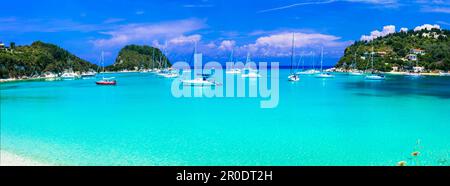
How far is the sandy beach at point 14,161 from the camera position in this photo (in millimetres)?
7155

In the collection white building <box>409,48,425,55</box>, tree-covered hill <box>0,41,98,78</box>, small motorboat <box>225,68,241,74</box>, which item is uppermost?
white building <box>409,48,425,55</box>

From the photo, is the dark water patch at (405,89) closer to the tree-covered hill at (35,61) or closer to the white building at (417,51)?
the white building at (417,51)

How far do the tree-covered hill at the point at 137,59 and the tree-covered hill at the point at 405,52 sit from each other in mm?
42260

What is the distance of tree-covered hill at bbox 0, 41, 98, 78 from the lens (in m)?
49.0

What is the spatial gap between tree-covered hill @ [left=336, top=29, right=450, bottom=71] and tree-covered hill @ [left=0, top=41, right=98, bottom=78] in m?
51.5

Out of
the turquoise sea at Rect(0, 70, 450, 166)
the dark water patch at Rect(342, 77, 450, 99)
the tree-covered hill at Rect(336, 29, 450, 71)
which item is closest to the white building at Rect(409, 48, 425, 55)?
the tree-covered hill at Rect(336, 29, 450, 71)

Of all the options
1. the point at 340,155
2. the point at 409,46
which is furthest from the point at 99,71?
the point at 340,155

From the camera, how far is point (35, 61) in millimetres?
56094

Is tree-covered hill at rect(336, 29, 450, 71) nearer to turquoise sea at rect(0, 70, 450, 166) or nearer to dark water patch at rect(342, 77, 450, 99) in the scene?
dark water patch at rect(342, 77, 450, 99)

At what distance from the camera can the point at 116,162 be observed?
7426 millimetres

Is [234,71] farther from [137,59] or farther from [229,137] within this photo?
[229,137]
